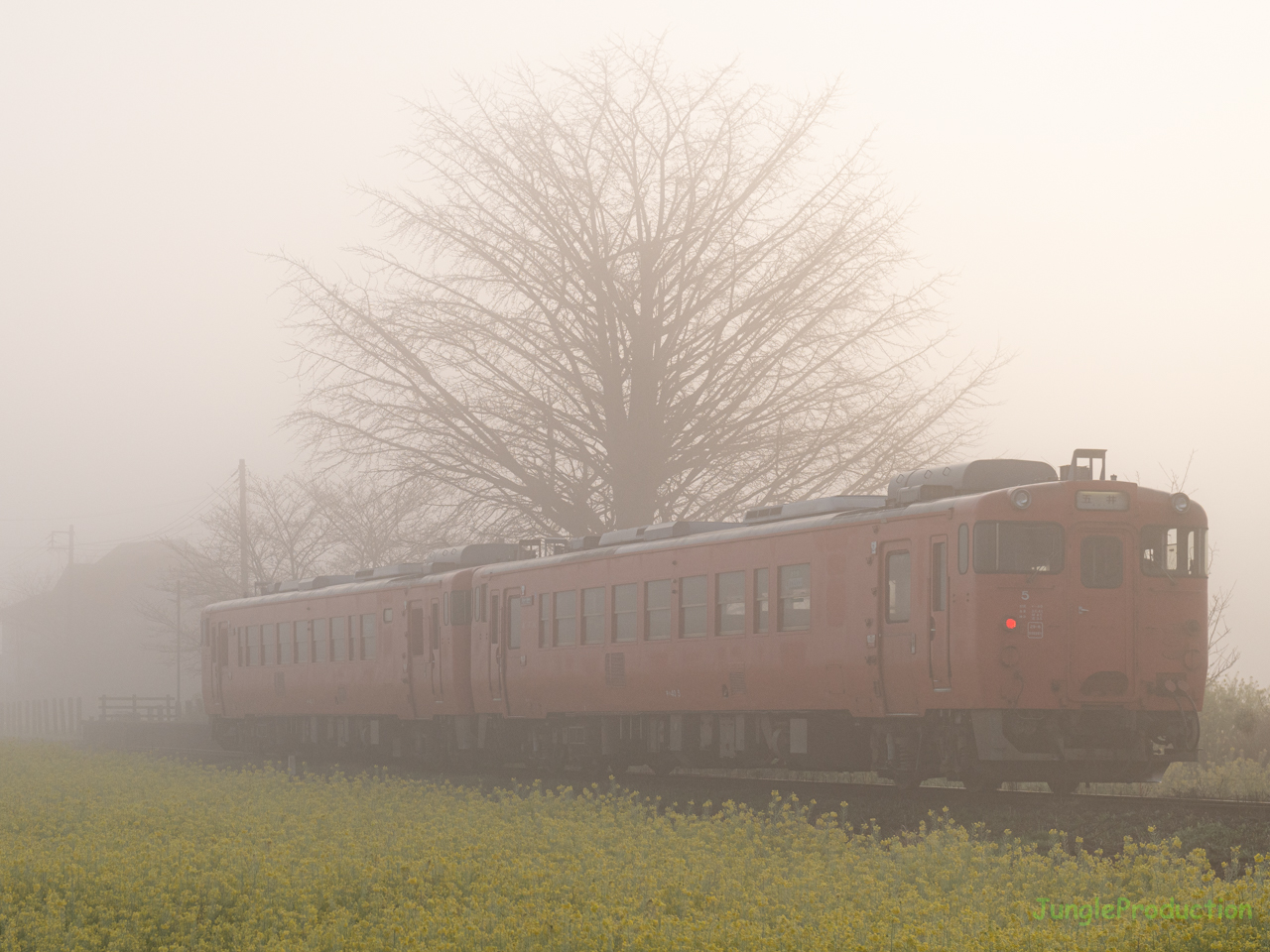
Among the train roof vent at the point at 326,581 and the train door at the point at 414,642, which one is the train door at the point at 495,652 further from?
the train roof vent at the point at 326,581

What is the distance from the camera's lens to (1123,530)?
47.8ft

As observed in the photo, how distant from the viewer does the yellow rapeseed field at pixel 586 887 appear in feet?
25.7

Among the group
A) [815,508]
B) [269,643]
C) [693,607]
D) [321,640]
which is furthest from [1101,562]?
[269,643]

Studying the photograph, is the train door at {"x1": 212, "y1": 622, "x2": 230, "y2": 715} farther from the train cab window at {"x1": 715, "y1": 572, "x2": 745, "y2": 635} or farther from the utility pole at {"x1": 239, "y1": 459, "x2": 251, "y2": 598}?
the train cab window at {"x1": 715, "y1": 572, "x2": 745, "y2": 635}

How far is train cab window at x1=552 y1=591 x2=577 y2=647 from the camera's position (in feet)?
68.0

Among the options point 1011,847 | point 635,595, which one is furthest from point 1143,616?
point 635,595

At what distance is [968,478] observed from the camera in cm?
1518

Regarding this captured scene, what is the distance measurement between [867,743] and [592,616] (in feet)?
18.1

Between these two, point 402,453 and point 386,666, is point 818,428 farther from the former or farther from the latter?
point 386,666

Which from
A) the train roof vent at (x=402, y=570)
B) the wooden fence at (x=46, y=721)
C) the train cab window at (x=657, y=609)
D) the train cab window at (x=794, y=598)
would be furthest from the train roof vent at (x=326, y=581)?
the wooden fence at (x=46, y=721)

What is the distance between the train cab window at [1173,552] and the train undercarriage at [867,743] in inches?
55.5

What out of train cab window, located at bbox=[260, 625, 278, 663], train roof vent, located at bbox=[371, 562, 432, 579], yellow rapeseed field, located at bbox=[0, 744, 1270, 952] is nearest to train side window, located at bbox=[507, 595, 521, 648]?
train roof vent, located at bbox=[371, 562, 432, 579]

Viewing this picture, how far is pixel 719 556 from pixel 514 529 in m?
7.94

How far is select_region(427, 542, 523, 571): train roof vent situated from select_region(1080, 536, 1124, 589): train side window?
12.1 m
